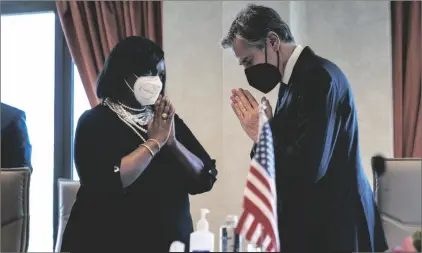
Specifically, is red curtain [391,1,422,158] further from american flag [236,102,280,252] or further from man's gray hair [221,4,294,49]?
american flag [236,102,280,252]

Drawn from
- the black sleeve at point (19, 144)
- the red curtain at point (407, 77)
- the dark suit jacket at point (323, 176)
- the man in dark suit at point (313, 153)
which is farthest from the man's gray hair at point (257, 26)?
the red curtain at point (407, 77)

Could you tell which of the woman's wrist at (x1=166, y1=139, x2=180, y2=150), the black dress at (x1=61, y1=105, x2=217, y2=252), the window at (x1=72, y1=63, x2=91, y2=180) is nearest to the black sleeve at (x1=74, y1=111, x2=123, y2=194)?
the black dress at (x1=61, y1=105, x2=217, y2=252)

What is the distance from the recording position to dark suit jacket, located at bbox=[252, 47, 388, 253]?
78 cm

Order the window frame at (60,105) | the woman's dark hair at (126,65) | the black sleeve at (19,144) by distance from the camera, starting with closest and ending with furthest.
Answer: the woman's dark hair at (126,65) < the black sleeve at (19,144) < the window frame at (60,105)

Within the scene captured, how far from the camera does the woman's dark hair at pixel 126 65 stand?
98 cm

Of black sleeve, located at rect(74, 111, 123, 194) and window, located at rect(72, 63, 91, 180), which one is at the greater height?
window, located at rect(72, 63, 91, 180)

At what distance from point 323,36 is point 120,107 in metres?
0.79

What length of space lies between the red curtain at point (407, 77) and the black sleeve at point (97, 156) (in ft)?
3.00

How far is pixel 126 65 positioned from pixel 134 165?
9.2 inches

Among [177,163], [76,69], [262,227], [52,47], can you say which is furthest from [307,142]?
[76,69]

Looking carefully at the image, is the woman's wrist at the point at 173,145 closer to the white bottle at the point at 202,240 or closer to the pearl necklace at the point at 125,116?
the pearl necklace at the point at 125,116

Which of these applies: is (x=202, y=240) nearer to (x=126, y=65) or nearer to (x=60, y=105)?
(x=126, y=65)

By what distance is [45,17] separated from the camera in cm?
170

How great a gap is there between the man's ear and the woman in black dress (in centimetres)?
25
